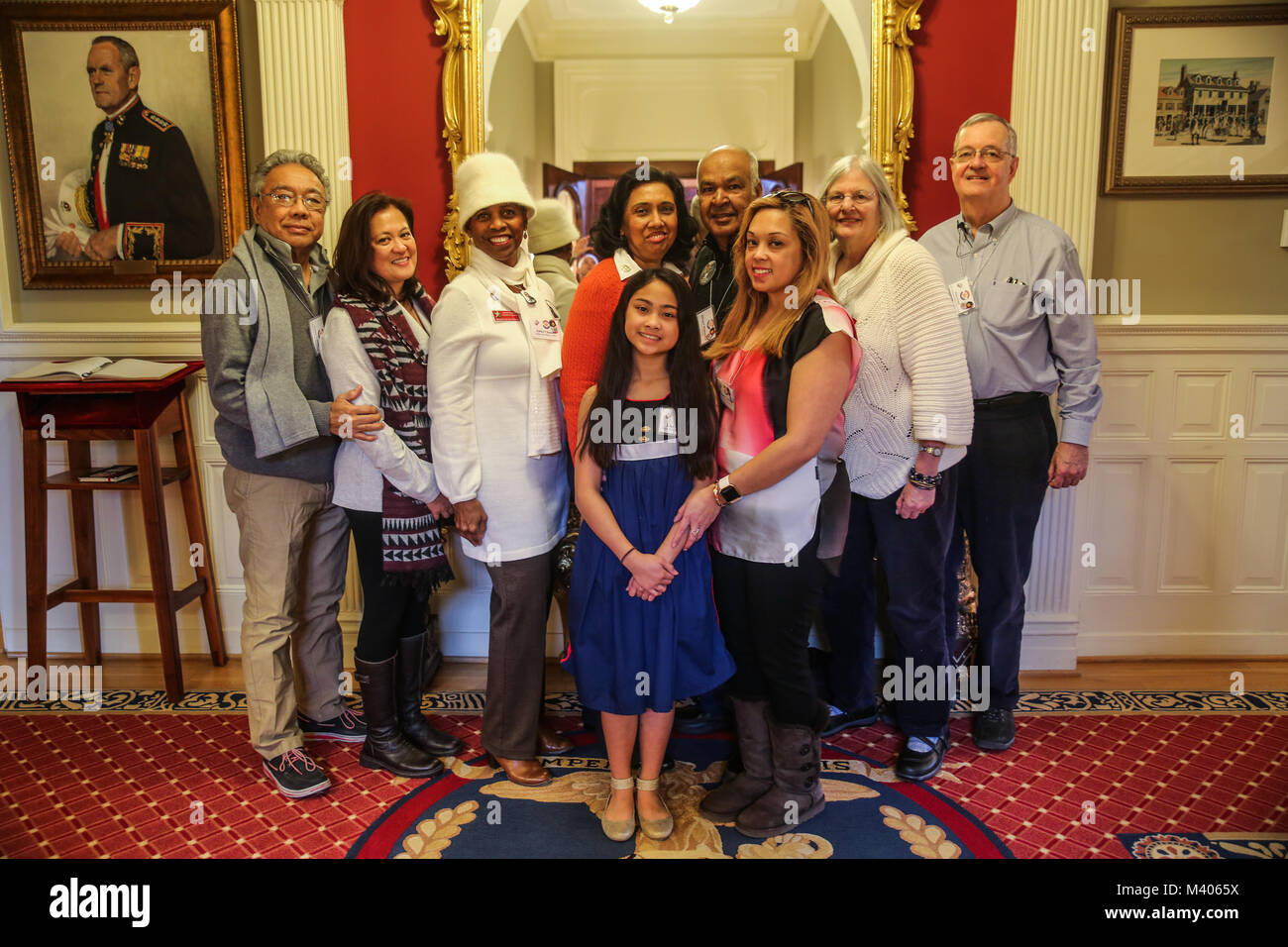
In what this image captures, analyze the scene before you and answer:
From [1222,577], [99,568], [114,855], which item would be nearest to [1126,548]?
[1222,577]

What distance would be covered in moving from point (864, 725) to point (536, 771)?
1151 mm

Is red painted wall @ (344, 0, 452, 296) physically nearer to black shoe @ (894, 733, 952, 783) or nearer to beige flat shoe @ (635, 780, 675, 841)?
beige flat shoe @ (635, 780, 675, 841)

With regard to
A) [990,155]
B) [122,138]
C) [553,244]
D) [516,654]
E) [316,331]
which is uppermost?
[122,138]

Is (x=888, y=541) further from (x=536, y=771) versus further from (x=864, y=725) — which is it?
(x=536, y=771)

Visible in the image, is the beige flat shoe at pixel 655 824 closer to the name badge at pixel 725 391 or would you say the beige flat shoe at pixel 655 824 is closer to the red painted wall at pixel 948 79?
the name badge at pixel 725 391

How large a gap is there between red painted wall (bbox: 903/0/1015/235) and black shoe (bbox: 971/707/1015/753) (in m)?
1.78

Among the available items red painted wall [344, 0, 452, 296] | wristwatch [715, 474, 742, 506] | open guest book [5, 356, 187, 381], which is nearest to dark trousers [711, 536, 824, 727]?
wristwatch [715, 474, 742, 506]

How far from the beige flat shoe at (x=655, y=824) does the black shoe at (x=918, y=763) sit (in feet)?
2.49

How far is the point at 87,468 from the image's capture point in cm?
337

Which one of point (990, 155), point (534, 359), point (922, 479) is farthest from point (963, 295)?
point (534, 359)

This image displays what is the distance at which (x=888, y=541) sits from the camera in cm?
254

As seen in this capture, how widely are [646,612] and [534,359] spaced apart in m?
0.77

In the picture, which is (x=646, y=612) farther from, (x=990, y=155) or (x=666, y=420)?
(x=990, y=155)

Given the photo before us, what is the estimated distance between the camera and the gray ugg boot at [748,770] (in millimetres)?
2328
